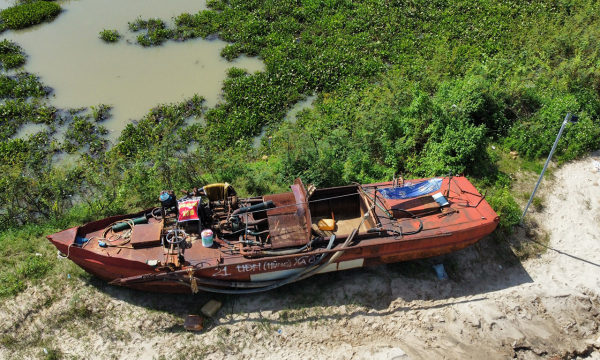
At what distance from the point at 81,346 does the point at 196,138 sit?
7.32 m

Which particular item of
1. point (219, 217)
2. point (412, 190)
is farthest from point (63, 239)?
point (412, 190)

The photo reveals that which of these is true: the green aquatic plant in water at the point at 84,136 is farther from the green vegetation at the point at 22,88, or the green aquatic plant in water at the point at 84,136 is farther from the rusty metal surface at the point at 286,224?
the rusty metal surface at the point at 286,224

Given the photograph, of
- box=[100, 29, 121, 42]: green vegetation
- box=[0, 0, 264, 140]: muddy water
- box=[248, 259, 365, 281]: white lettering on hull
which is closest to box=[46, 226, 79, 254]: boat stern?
box=[248, 259, 365, 281]: white lettering on hull

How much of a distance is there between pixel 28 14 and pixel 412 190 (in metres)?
20.5

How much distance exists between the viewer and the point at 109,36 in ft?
59.8

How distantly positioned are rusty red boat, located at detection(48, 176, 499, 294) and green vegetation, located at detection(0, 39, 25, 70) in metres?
12.1

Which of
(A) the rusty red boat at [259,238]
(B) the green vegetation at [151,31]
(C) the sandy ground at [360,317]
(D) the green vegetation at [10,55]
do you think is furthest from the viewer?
(B) the green vegetation at [151,31]

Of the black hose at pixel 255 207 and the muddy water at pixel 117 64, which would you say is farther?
the muddy water at pixel 117 64

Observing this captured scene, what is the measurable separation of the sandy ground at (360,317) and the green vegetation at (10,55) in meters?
12.1

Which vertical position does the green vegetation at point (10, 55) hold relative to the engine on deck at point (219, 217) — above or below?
above

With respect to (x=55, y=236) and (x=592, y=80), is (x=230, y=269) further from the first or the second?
(x=592, y=80)

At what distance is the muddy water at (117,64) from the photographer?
15117mm

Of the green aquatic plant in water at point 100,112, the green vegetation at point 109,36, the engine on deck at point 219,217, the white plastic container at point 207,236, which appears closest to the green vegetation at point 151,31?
the green vegetation at point 109,36

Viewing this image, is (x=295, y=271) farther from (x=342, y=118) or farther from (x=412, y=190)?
(x=342, y=118)
